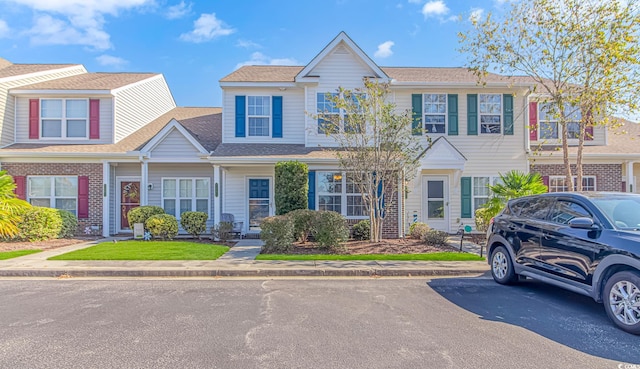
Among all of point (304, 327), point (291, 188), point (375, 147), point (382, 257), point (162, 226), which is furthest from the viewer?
point (162, 226)

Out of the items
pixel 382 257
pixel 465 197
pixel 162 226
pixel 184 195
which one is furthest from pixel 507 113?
pixel 162 226

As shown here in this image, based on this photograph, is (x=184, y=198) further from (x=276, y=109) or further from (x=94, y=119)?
(x=276, y=109)

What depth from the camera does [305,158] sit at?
12.5 m

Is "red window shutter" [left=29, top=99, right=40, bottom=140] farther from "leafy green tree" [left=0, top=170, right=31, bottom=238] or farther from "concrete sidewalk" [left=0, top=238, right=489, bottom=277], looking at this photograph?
"concrete sidewalk" [left=0, top=238, right=489, bottom=277]

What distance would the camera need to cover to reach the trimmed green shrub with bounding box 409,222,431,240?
12427 millimetres

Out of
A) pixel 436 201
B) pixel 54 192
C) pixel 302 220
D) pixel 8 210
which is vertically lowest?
pixel 302 220

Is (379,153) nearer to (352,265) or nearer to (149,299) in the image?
(352,265)

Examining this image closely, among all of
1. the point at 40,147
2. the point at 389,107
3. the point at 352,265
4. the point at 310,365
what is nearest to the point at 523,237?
the point at 352,265

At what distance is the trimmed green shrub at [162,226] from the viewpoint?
12.1 metres

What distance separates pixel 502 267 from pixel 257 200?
363 inches

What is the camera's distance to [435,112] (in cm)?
1415

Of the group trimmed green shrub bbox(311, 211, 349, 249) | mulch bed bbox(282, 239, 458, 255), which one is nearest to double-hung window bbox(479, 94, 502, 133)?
mulch bed bbox(282, 239, 458, 255)

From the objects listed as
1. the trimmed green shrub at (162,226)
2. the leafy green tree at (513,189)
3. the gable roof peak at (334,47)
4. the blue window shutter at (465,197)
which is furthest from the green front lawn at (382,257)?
the gable roof peak at (334,47)

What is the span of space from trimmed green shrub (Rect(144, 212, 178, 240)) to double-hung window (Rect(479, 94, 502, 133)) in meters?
12.4
